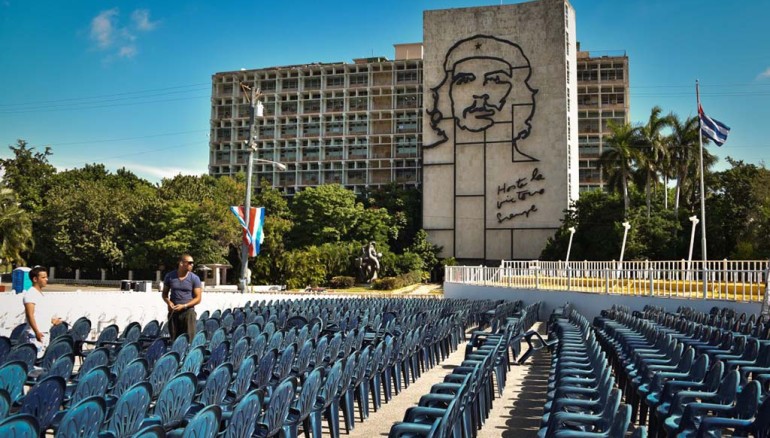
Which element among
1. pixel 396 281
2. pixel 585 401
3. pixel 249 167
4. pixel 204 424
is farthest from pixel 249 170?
pixel 396 281

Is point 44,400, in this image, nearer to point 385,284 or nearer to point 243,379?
point 243,379

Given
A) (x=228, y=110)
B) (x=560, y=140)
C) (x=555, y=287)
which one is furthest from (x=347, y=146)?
(x=555, y=287)

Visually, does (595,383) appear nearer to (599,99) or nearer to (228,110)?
(599,99)

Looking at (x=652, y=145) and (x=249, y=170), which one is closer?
(x=249, y=170)

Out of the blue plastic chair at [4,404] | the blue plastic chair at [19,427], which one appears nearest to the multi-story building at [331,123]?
the blue plastic chair at [4,404]

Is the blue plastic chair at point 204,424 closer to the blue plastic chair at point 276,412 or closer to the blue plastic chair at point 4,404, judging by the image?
the blue plastic chair at point 276,412

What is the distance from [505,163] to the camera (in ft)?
218

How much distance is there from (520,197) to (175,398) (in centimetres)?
6235

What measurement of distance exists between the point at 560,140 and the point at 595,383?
61.4m

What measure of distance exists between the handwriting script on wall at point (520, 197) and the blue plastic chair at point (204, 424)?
6286cm

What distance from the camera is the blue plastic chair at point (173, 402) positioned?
5.08 meters

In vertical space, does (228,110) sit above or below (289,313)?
above

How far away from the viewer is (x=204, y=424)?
392 centimetres

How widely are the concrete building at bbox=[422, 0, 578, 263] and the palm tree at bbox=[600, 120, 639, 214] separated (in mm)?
11930
